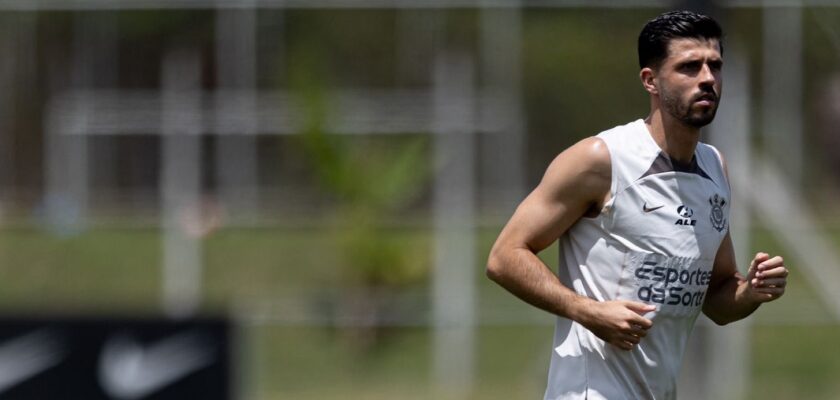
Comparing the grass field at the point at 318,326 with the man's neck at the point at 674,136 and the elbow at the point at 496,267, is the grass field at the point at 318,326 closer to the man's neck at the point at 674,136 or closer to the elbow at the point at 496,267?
the elbow at the point at 496,267

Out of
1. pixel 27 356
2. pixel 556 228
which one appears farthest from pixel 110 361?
pixel 556 228

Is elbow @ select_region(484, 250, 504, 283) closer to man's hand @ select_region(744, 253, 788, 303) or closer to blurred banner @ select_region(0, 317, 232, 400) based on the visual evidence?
man's hand @ select_region(744, 253, 788, 303)

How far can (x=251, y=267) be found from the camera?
17.2 meters

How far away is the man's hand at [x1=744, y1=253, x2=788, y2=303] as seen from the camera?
15.0ft

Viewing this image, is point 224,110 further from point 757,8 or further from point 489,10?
point 757,8

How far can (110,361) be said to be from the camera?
988 centimetres

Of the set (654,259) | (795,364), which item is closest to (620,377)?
(654,259)

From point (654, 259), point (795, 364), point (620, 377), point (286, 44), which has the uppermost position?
point (286, 44)

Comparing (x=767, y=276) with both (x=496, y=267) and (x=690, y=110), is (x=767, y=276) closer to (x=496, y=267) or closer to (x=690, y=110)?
(x=690, y=110)

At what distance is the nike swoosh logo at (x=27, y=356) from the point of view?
32.4 ft

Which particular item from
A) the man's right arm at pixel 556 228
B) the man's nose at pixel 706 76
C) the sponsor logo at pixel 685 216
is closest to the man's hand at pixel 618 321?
the man's right arm at pixel 556 228

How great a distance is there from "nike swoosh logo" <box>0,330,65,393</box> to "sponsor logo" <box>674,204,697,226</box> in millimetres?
6243

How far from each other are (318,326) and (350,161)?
1.91m

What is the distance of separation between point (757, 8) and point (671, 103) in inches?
479
